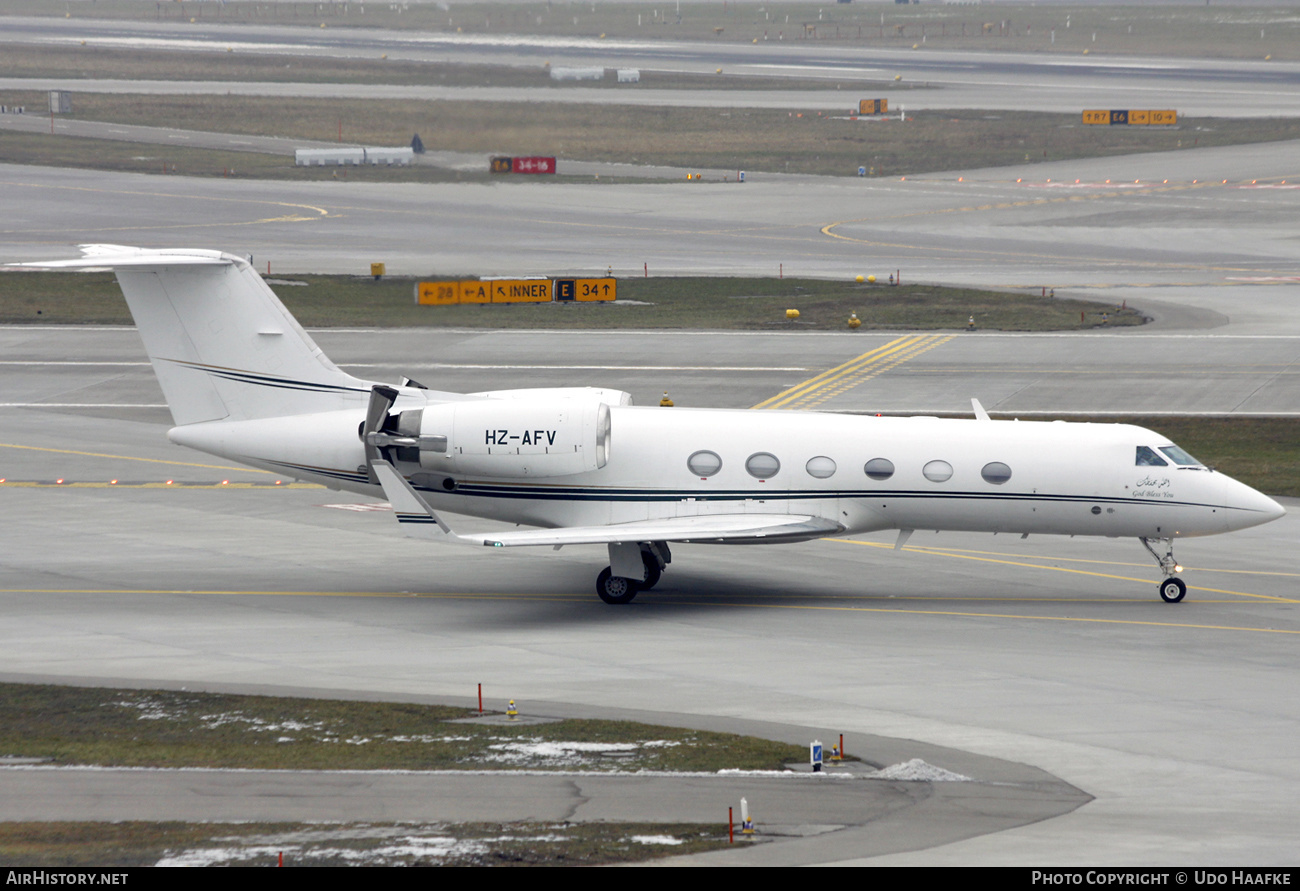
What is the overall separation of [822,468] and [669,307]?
110ft

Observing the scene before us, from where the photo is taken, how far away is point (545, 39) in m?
180

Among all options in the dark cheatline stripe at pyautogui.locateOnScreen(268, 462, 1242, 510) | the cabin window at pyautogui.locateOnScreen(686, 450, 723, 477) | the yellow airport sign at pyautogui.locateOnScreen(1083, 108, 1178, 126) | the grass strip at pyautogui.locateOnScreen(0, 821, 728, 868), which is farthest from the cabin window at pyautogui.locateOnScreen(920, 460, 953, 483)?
the yellow airport sign at pyautogui.locateOnScreen(1083, 108, 1178, 126)

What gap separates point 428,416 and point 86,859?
47.2 feet

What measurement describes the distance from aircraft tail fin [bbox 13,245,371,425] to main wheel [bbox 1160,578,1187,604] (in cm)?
1585

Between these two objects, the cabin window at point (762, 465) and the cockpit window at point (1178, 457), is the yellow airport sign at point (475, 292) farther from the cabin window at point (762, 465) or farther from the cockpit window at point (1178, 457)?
the cockpit window at point (1178, 457)

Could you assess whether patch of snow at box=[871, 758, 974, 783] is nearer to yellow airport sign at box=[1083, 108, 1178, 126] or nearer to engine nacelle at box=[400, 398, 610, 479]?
engine nacelle at box=[400, 398, 610, 479]

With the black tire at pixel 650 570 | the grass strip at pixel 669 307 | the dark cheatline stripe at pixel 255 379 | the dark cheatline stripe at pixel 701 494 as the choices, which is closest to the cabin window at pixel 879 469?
the dark cheatline stripe at pixel 701 494

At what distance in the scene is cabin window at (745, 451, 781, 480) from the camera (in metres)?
29.7

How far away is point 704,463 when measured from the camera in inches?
1173

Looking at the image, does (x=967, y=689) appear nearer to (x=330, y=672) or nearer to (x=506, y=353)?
(x=330, y=672)

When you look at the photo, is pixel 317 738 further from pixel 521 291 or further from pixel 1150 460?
pixel 521 291

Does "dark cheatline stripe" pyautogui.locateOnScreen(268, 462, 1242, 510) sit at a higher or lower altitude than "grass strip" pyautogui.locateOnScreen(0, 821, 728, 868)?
higher

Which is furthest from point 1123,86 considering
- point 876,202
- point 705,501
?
point 705,501

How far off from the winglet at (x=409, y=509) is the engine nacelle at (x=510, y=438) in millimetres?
2426
